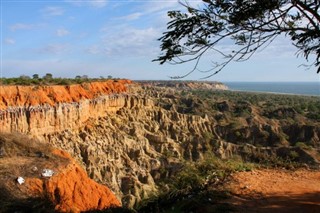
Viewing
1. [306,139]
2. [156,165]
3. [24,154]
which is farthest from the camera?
[306,139]

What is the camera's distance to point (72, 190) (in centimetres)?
1383

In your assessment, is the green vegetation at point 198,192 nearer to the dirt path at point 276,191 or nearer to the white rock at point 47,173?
the dirt path at point 276,191

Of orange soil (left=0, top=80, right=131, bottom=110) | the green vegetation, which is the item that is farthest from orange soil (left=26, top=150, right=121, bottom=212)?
orange soil (left=0, top=80, right=131, bottom=110)

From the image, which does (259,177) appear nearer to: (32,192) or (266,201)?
(266,201)

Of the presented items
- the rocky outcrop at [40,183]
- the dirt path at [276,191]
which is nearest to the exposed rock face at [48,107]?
the rocky outcrop at [40,183]

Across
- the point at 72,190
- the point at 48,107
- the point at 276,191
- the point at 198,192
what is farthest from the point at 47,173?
the point at 48,107

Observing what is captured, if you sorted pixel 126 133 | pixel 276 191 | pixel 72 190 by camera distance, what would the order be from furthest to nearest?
1. pixel 126 133
2. pixel 72 190
3. pixel 276 191

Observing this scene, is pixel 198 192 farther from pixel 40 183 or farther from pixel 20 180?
pixel 20 180

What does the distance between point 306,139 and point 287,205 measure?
3847 cm

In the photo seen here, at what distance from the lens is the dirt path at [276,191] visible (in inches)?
318

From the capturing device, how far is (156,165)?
1200 inches

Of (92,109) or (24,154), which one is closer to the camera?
(24,154)

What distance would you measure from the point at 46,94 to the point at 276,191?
72.9ft

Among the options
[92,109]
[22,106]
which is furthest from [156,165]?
[22,106]
